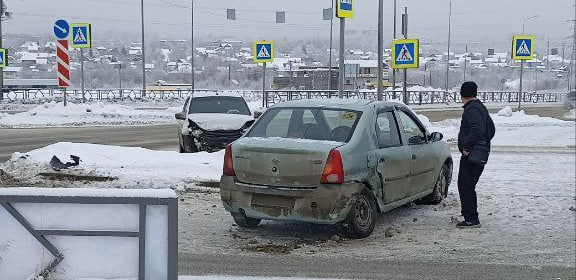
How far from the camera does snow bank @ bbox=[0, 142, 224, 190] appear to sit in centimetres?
1080

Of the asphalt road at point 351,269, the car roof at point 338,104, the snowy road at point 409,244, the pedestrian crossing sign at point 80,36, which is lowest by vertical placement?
the snowy road at point 409,244

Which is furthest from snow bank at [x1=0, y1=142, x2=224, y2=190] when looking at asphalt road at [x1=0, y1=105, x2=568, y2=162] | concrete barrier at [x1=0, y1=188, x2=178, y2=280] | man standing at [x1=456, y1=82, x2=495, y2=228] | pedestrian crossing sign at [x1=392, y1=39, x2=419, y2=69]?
pedestrian crossing sign at [x1=392, y1=39, x2=419, y2=69]

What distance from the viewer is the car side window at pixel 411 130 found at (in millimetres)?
8492

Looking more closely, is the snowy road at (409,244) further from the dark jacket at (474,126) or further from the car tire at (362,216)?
the dark jacket at (474,126)

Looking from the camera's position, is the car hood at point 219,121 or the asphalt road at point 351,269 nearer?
the asphalt road at point 351,269

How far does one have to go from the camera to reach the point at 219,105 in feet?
52.3

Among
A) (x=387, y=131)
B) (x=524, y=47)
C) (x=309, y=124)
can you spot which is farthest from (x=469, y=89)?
(x=524, y=47)

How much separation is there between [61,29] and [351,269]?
1937 centimetres

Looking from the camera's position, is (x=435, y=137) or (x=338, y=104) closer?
(x=338, y=104)

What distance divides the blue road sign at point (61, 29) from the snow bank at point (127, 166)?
1167 cm

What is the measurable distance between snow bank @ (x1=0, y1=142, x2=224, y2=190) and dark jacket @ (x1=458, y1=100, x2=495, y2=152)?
14.3ft

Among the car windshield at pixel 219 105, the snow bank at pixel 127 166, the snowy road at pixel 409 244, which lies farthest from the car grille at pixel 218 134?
the snowy road at pixel 409 244

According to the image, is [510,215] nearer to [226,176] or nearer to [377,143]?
[377,143]

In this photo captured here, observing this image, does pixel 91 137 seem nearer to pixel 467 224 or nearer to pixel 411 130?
pixel 411 130
